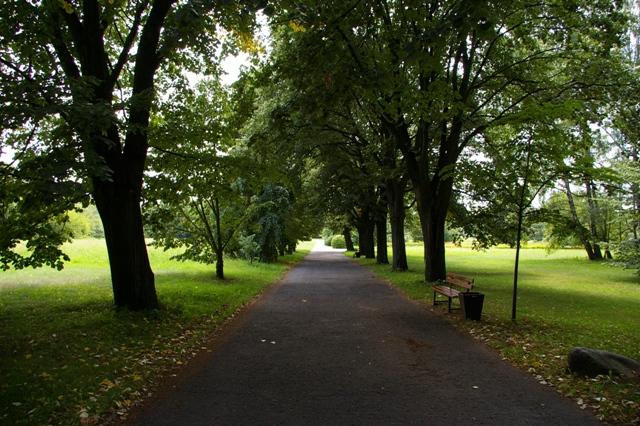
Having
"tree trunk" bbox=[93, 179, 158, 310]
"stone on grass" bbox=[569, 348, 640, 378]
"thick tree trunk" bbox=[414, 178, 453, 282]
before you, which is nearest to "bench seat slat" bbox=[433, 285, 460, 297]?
"stone on grass" bbox=[569, 348, 640, 378]

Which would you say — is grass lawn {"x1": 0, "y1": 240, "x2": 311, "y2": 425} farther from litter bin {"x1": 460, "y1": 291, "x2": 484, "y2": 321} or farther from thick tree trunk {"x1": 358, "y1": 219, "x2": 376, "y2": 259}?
thick tree trunk {"x1": 358, "y1": 219, "x2": 376, "y2": 259}

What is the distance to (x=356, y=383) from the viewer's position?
18.9 feet

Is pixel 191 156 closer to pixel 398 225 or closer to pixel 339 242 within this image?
pixel 398 225

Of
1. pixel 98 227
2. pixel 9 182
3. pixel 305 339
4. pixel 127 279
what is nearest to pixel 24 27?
pixel 9 182

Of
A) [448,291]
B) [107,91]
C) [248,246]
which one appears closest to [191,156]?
[107,91]

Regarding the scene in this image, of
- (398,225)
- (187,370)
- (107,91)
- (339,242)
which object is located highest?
(107,91)

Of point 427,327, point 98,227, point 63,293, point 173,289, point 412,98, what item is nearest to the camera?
point 427,327

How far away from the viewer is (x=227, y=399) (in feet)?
17.1

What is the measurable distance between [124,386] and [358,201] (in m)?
24.5

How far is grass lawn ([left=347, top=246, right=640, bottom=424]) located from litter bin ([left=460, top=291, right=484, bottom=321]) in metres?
0.24

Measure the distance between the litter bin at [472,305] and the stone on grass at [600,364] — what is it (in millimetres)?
3720

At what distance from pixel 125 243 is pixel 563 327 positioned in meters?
8.77

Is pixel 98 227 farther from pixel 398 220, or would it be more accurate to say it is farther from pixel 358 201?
pixel 398 220

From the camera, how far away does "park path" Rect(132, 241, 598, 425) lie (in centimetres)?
472
